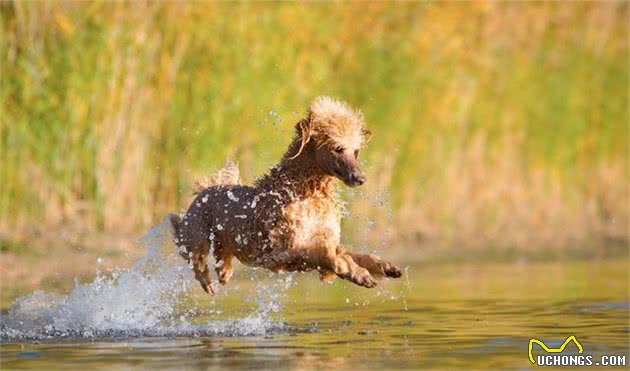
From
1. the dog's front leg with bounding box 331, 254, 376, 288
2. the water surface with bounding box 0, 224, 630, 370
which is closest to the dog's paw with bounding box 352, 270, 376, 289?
the dog's front leg with bounding box 331, 254, 376, 288

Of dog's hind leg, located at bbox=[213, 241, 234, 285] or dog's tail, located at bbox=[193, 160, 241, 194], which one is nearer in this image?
dog's hind leg, located at bbox=[213, 241, 234, 285]

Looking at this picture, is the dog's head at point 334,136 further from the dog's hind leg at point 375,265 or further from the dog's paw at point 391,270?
the dog's paw at point 391,270

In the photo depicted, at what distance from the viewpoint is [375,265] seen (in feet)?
38.8

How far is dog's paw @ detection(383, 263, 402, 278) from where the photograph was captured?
11695 millimetres

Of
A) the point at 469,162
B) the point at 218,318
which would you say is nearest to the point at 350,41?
the point at 469,162

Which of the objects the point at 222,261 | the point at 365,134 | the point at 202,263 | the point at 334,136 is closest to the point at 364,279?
the point at 334,136

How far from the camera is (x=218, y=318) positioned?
45.9ft

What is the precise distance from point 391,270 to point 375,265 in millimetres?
142

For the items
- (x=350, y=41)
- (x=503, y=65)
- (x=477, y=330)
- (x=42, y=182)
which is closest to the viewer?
(x=477, y=330)

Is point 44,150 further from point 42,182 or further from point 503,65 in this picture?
point 503,65

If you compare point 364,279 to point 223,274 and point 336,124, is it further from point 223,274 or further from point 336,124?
point 223,274

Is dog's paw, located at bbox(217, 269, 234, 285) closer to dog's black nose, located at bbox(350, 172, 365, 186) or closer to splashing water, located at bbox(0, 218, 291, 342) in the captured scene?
splashing water, located at bbox(0, 218, 291, 342)

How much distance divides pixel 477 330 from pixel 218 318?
7.52 ft

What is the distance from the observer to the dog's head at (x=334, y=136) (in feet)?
40.0
